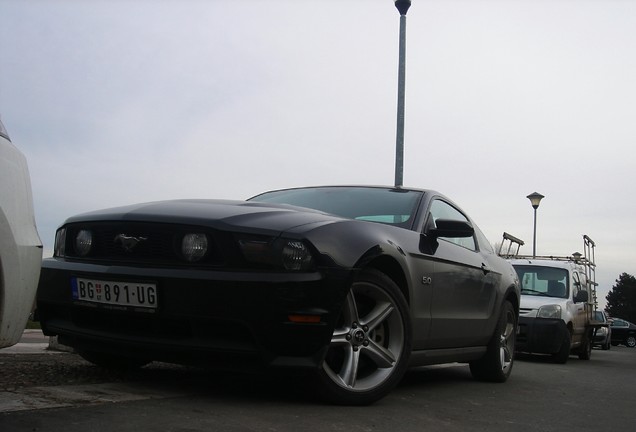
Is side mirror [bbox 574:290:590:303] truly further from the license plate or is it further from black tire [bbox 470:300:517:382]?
the license plate

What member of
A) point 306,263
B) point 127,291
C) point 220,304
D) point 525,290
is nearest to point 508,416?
point 306,263

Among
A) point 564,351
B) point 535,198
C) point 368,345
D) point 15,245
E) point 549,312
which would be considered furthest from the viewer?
point 535,198

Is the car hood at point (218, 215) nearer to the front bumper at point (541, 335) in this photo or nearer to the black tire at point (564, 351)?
the front bumper at point (541, 335)

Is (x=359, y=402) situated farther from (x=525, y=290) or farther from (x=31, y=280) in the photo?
(x=525, y=290)

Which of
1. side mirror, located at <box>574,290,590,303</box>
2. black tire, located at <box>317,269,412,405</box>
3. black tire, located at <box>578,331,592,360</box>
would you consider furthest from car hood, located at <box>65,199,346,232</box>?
black tire, located at <box>578,331,592,360</box>

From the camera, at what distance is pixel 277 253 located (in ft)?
11.5

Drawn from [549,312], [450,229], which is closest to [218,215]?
[450,229]

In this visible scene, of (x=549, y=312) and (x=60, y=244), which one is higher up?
(x=60, y=244)

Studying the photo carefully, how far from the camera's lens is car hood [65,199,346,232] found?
143 inches

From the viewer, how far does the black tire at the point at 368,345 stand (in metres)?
3.78

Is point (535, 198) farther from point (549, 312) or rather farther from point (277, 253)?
point (277, 253)

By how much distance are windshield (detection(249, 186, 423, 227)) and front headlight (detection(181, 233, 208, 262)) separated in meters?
1.34

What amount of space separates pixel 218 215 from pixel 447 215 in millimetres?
2396

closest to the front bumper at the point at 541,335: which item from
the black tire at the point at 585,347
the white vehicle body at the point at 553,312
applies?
the white vehicle body at the point at 553,312
